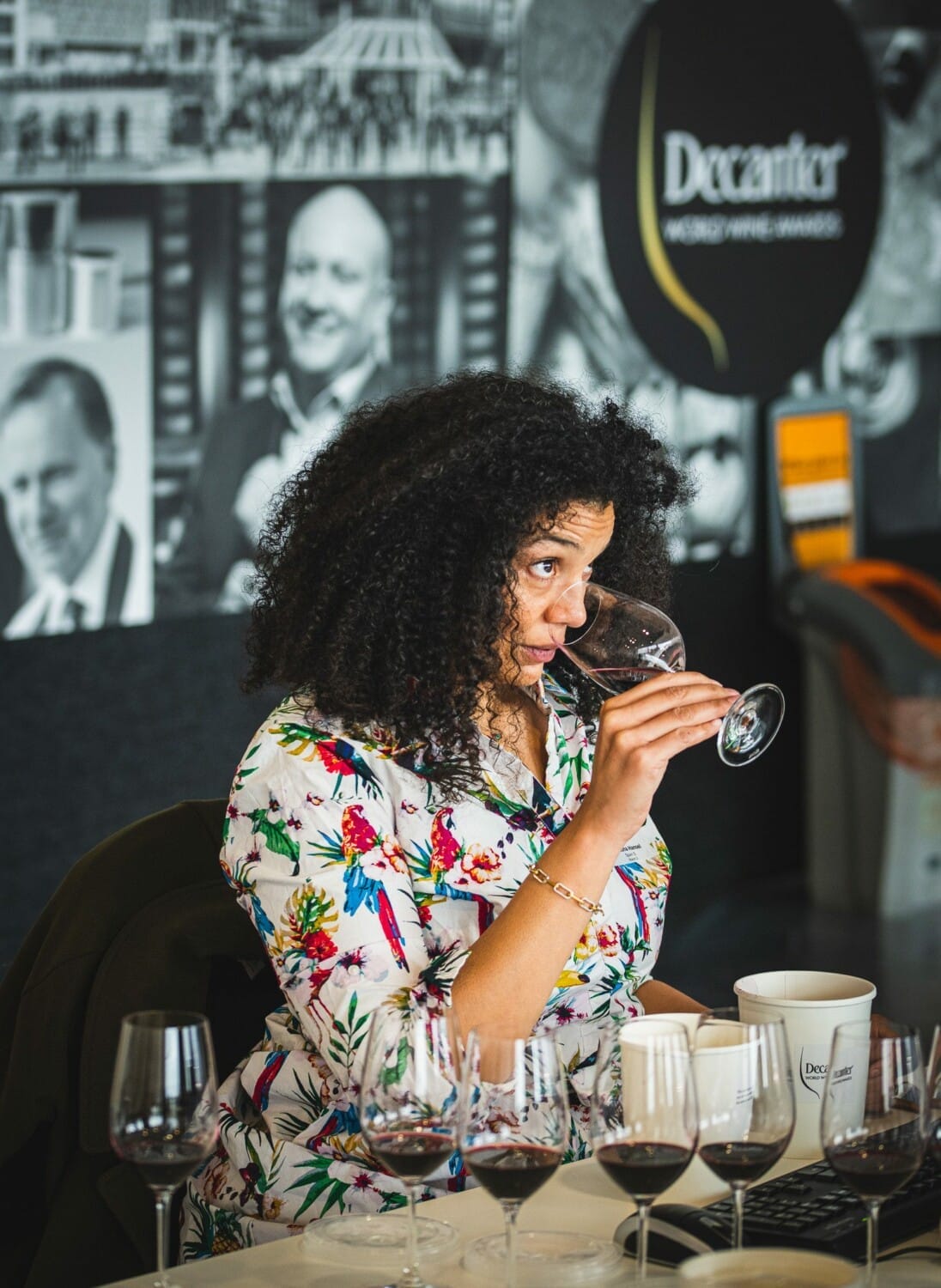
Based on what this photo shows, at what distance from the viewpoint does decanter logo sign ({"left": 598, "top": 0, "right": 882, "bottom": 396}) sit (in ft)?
16.7

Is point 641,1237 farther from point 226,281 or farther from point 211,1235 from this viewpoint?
point 226,281

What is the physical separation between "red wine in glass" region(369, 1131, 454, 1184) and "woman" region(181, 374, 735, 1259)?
1.17 feet

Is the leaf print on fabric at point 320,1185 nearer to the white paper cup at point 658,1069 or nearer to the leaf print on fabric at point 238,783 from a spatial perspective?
the leaf print on fabric at point 238,783

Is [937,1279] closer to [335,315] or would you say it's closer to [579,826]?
[579,826]

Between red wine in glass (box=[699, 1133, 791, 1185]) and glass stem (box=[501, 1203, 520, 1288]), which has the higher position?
red wine in glass (box=[699, 1133, 791, 1185])

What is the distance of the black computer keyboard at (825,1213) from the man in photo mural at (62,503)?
8.05 ft

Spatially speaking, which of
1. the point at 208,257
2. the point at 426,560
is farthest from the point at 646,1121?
the point at 208,257

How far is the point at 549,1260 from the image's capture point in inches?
58.2

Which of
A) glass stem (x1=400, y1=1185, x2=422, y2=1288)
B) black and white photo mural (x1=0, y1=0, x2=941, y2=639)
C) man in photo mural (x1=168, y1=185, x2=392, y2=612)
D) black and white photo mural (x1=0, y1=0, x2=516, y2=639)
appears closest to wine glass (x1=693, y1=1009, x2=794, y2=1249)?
glass stem (x1=400, y1=1185, x2=422, y2=1288)

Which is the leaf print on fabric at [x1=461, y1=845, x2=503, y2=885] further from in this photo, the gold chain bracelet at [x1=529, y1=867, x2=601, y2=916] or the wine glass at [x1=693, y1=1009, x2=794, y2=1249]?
the wine glass at [x1=693, y1=1009, x2=794, y2=1249]

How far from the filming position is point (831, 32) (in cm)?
560

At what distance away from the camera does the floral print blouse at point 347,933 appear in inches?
72.3

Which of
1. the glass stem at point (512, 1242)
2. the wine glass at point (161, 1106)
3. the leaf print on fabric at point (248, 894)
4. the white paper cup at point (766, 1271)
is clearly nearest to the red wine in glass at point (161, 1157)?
the wine glass at point (161, 1106)

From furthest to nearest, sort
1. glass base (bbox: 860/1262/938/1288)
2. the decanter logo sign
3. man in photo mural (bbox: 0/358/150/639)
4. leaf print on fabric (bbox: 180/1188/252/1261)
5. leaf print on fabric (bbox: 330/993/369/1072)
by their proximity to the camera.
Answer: the decanter logo sign
man in photo mural (bbox: 0/358/150/639)
leaf print on fabric (bbox: 180/1188/252/1261)
leaf print on fabric (bbox: 330/993/369/1072)
glass base (bbox: 860/1262/938/1288)
